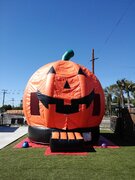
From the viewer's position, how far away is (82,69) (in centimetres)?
1248

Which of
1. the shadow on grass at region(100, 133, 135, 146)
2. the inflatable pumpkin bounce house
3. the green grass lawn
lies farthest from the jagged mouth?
the shadow on grass at region(100, 133, 135, 146)

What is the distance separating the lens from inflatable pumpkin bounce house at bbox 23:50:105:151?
11.2 meters

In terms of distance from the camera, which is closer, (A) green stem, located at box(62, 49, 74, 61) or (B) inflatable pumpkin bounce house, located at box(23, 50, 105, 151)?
(B) inflatable pumpkin bounce house, located at box(23, 50, 105, 151)

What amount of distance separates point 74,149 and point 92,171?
3153 mm

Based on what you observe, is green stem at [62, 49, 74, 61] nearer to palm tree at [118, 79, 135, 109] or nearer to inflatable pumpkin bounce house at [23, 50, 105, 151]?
inflatable pumpkin bounce house at [23, 50, 105, 151]

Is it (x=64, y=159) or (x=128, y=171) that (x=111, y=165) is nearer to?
(x=128, y=171)

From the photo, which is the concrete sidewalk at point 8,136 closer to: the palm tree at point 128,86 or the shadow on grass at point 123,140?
the shadow on grass at point 123,140

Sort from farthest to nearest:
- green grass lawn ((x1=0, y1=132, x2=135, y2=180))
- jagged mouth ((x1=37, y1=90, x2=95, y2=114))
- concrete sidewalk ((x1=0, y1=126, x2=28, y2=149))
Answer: concrete sidewalk ((x1=0, y1=126, x2=28, y2=149)), jagged mouth ((x1=37, y1=90, x2=95, y2=114)), green grass lawn ((x1=0, y1=132, x2=135, y2=180))

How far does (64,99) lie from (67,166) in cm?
437

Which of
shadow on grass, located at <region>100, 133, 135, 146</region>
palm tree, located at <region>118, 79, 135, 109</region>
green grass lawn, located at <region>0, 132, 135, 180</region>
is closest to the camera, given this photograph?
green grass lawn, located at <region>0, 132, 135, 180</region>

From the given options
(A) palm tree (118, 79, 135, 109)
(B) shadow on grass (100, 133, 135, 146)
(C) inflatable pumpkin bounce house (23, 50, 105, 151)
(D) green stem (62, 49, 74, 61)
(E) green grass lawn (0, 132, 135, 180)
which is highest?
(A) palm tree (118, 79, 135, 109)

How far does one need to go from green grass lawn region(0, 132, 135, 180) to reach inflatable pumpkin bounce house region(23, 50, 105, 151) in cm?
A: 188

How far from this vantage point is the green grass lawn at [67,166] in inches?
247

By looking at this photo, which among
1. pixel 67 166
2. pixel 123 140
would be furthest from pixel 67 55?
pixel 67 166
